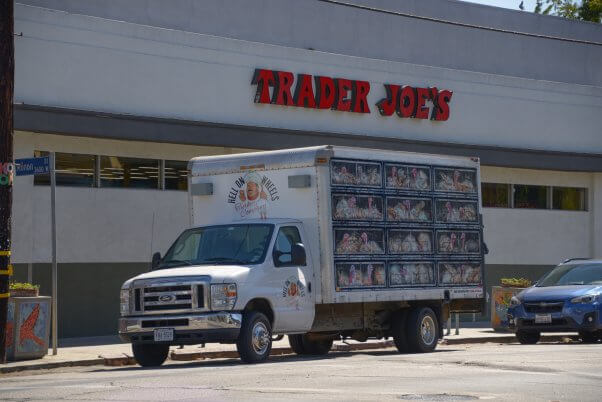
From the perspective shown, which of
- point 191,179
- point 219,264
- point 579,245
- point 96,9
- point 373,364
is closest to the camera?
point 373,364

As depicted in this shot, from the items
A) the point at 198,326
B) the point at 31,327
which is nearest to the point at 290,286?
the point at 198,326

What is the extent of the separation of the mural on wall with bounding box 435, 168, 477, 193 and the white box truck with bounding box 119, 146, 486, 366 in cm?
2

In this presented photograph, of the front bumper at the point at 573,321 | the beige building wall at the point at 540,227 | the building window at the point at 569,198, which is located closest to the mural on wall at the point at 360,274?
the front bumper at the point at 573,321

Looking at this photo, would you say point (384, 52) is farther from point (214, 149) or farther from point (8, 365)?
point (8, 365)

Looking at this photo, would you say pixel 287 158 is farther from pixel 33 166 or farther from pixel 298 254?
pixel 33 166

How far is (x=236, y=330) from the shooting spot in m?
17.4

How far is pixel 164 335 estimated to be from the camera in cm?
1755

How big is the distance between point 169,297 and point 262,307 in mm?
1463

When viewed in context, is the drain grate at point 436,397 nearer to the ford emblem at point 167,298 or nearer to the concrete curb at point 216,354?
the ford emblem at point 167,298

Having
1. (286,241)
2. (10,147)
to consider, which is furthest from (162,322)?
(10,147)

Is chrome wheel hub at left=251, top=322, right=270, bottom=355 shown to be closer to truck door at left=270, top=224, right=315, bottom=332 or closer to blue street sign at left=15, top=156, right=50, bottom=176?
truck door at left=270, top=224, right=315, bottom=332

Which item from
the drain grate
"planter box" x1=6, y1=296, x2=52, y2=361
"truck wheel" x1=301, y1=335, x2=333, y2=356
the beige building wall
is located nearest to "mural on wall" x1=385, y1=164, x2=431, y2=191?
"truck wheel" x1=301, y1=335, x2=333, y2=356

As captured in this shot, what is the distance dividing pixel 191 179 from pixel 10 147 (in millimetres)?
3105

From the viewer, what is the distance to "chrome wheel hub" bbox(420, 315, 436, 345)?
2092 cm
